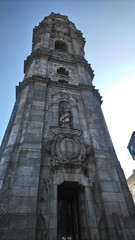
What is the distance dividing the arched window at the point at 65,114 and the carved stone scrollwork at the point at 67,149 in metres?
0.80

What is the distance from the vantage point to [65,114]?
12.4m

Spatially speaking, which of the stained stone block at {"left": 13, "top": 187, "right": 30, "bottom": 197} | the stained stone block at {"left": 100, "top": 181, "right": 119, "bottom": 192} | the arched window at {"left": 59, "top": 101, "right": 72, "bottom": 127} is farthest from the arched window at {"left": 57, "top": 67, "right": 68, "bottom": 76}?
the stained stone block at {"left": 13, "top": 187, "right": 30, "bottom": 197}

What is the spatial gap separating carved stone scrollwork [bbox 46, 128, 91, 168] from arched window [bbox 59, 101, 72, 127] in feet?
2.62

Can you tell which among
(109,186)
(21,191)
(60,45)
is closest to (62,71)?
(60,45)

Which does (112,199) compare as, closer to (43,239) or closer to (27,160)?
(43,239)

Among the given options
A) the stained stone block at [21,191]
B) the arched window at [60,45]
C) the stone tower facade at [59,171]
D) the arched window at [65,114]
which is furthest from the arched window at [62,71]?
the stained stone block at [21,191]

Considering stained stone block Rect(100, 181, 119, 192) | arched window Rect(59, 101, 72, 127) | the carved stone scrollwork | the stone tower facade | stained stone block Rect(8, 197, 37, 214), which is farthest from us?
arched window Rect(59, 101, 72, 127)

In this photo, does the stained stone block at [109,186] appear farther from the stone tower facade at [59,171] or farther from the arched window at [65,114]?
the arched window at [65,114]

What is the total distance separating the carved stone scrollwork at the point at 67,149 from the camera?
30.9 feet

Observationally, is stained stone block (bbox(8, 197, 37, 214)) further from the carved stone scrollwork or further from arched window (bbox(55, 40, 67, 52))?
arched window (bbox(55, 40, 67, 52))

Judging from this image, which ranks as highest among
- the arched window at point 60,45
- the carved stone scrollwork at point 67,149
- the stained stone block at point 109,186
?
the arched window at point 60,45

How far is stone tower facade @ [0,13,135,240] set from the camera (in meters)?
7.31

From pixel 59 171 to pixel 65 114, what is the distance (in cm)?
454

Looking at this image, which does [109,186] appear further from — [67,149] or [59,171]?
[67,149]
